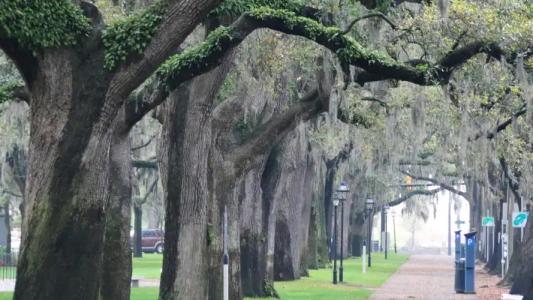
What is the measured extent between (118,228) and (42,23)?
740cm

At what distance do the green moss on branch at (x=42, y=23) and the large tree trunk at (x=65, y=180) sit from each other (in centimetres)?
27

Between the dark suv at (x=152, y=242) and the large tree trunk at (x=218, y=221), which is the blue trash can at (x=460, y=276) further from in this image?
the dark suv at (x=152, y=242)

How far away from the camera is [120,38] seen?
13.9 m

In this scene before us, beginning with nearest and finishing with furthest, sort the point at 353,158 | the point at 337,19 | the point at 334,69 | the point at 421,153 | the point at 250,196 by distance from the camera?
the point at 337,19, the point at 334,69, the point at 250,196, the point at 353,158, the point at 421,153

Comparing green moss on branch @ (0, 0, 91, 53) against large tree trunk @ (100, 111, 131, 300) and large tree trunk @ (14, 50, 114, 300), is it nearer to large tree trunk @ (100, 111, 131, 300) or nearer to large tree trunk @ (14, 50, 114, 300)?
large tree trunk @ (14, 50, 114, 300)

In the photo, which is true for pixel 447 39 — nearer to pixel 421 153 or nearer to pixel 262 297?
pixel 262 297

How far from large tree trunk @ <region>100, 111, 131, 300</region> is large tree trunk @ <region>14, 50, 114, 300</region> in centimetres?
530

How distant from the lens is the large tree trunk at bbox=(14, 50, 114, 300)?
13.3 meters

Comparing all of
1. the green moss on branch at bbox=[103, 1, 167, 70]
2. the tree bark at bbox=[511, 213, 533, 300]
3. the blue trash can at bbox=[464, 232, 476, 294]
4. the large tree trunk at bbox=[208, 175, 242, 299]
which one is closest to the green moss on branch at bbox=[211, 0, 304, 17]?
the green moss on branch at bbox=[103, 1, 167, 70]

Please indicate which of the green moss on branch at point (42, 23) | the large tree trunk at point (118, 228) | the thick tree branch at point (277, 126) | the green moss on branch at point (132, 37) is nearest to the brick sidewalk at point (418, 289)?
the thick tree branch at point (277, 126)

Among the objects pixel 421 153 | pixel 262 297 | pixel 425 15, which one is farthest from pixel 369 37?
pixel 421 153

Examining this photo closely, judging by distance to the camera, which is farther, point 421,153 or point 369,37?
point 421,153

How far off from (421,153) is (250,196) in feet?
79.4

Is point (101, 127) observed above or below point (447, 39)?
below
